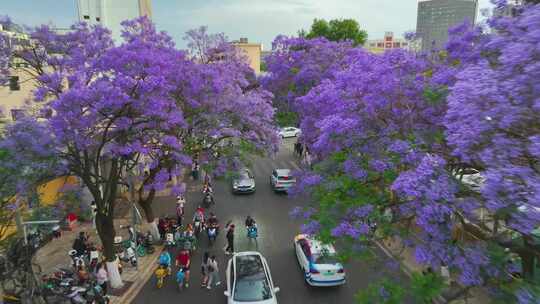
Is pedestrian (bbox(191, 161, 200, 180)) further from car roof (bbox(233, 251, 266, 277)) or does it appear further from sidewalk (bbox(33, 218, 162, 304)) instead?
car roof (bbox(233, 251, 266, 277))

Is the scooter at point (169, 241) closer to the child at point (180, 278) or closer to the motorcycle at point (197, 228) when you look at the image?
the motorcycle at point (197, 228)

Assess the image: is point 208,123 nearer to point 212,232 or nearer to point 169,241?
point 212,232

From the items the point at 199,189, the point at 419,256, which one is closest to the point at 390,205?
the point at 419,256

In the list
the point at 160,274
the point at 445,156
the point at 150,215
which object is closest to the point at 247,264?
the point at 160,274

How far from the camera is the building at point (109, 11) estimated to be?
101ft

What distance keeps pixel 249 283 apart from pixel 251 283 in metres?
0.06

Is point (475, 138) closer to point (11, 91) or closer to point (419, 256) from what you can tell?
point (419, 256)

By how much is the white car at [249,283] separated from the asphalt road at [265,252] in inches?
43.9

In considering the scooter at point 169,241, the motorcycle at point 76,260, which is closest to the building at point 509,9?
the scooter at point 169,241

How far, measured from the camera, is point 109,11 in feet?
103

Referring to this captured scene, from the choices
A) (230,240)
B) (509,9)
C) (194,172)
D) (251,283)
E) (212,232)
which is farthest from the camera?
(194,172)

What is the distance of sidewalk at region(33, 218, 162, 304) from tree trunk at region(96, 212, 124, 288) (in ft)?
1.15

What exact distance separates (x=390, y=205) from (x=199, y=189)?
17044mm

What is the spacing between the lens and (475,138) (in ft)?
20.0
